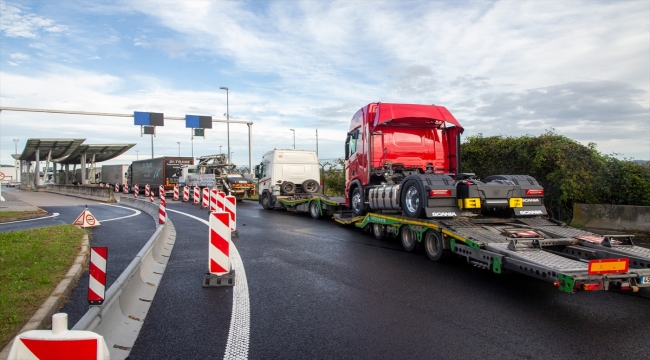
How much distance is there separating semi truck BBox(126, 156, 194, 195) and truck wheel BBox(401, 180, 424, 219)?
90.5 feet

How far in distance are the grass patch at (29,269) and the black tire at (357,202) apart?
6532 mm

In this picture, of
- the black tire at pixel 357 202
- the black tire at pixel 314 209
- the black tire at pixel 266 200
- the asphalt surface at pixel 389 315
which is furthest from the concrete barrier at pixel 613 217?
the black tire at pixel 266 200

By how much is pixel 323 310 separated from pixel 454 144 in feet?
24.7

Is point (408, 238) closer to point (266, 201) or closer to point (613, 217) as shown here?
point (613, 217)

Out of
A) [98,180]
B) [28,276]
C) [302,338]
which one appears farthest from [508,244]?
[98,180]

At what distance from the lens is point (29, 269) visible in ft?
23.4

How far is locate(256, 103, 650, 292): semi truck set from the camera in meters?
5.44

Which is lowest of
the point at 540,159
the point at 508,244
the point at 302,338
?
the point at 302,338

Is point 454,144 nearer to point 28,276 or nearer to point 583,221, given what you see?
point 583,221

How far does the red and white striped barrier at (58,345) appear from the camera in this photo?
2.51 meters

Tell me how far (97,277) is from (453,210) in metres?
6.08

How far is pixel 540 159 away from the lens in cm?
1259

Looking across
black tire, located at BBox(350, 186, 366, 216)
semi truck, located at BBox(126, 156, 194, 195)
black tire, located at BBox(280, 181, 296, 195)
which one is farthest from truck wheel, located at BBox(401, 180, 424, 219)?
semi truck, located at BBox(126, 156, 194, 195)

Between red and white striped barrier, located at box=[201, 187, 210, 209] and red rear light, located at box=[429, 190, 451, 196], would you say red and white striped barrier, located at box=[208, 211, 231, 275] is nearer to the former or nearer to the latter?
red rear light, located at box=[429, 190, 451, 196]
